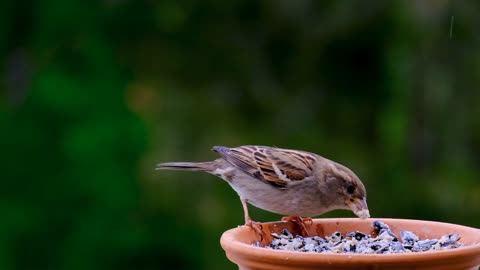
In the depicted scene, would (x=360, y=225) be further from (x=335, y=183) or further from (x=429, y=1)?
(x=429, y=1)

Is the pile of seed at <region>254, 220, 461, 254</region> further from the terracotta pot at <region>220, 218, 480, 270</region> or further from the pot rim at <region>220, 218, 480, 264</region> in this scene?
the pot rim at <region>220, 218, 480, 264</region>

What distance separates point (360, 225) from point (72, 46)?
488 centimetres

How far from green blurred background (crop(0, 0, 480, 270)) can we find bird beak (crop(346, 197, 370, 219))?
3.10 metres

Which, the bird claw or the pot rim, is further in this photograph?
the bird claw

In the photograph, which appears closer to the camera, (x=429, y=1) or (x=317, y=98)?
(x=429, y=1)

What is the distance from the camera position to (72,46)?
7.84 meters

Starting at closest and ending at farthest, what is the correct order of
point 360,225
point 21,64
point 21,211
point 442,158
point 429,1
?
point 360,225 → point 429,1 → point 442,158 → point 21,211 → point 21,64

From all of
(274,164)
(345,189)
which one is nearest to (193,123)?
(274,164)

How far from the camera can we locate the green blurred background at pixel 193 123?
7.00 metres

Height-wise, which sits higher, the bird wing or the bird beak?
the bird wing

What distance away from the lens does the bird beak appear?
3.62 meters

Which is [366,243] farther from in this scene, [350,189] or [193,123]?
[193,123]

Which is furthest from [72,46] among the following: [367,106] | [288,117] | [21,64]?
[367,106]

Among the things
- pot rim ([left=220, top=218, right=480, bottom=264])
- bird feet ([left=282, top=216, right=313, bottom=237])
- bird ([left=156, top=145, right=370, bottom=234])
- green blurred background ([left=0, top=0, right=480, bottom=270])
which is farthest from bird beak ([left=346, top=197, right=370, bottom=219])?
green blurred background ([left=0, top=0, right=480, bottom=270])
